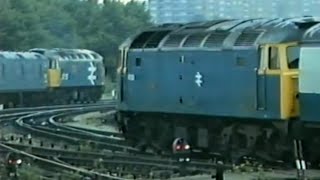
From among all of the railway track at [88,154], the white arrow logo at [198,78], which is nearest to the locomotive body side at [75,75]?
the railway track at [88,154]

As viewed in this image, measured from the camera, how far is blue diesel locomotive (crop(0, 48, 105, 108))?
1670 inches

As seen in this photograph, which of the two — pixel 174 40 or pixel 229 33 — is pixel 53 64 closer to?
pixel 174 40

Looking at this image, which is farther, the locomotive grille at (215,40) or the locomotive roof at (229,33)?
the locomotive grille at (215,40)

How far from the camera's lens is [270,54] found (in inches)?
710

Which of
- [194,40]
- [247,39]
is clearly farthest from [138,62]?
[247,39]

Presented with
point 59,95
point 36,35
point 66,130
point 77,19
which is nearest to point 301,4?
point 66,130

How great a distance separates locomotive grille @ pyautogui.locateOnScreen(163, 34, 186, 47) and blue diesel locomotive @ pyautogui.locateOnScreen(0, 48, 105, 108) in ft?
71.9

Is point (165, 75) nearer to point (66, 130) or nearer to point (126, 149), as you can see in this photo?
point (126, 149)

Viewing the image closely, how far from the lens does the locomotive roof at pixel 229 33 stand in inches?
708

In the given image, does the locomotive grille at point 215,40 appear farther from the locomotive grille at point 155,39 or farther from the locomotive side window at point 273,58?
the locomotive grille at point 155,39

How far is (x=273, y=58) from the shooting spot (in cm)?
1795

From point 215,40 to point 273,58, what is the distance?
2.01m

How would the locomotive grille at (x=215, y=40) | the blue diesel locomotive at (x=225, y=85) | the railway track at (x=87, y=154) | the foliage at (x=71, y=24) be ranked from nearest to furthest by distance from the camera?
the railway track at (x=87, y=154) → the blue diesel locomotive at (x=225, y=85) → the locomotive grille at (x=215, y=40) → the foliage at (x=71, y=24)

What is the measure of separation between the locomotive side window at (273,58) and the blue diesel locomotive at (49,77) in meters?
25.5
